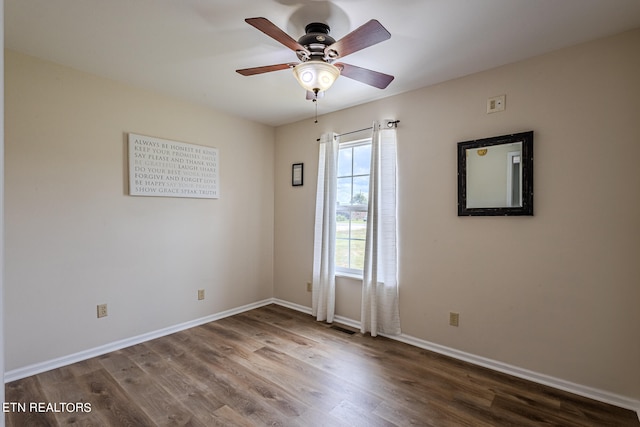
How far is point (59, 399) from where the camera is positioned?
2086 millimetres

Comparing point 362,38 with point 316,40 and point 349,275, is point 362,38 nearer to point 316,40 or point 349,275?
point 316,40

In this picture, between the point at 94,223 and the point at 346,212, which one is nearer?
the point at 94,223

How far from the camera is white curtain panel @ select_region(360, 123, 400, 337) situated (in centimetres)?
302

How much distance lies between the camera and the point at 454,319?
2.70 meters

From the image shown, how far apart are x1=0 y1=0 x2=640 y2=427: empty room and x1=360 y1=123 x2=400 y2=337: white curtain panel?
0.07 feet

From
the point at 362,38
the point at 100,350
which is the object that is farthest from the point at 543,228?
the point at 100,350

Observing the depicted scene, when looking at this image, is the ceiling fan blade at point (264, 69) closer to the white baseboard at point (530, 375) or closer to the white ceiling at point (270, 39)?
the white ceiling at point (270, 39)

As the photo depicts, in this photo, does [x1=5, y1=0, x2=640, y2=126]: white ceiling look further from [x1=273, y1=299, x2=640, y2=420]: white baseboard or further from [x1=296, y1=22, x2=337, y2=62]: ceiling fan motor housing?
[x1=273, y1=299, x2=640, y2=420]: white baseboard

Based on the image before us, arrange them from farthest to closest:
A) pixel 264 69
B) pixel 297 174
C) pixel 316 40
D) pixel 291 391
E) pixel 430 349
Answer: pixel 297 174 < pixel 430 349 < pixel 291 391 < pixel 264 69 < pixel 316 40

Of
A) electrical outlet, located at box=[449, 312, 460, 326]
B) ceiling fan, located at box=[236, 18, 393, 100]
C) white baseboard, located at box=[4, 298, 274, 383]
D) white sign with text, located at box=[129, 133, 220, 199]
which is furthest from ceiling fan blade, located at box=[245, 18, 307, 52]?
white baseboard, located at box=[4, 298, 274, 383]

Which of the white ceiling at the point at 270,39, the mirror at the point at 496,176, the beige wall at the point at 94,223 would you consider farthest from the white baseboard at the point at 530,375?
the white ceiling at the point at 270,39

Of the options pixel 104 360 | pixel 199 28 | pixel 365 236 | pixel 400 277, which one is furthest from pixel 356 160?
pixel 104 360

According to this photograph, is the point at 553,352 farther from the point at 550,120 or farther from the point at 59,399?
the point at 59,399

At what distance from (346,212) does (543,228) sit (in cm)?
185
